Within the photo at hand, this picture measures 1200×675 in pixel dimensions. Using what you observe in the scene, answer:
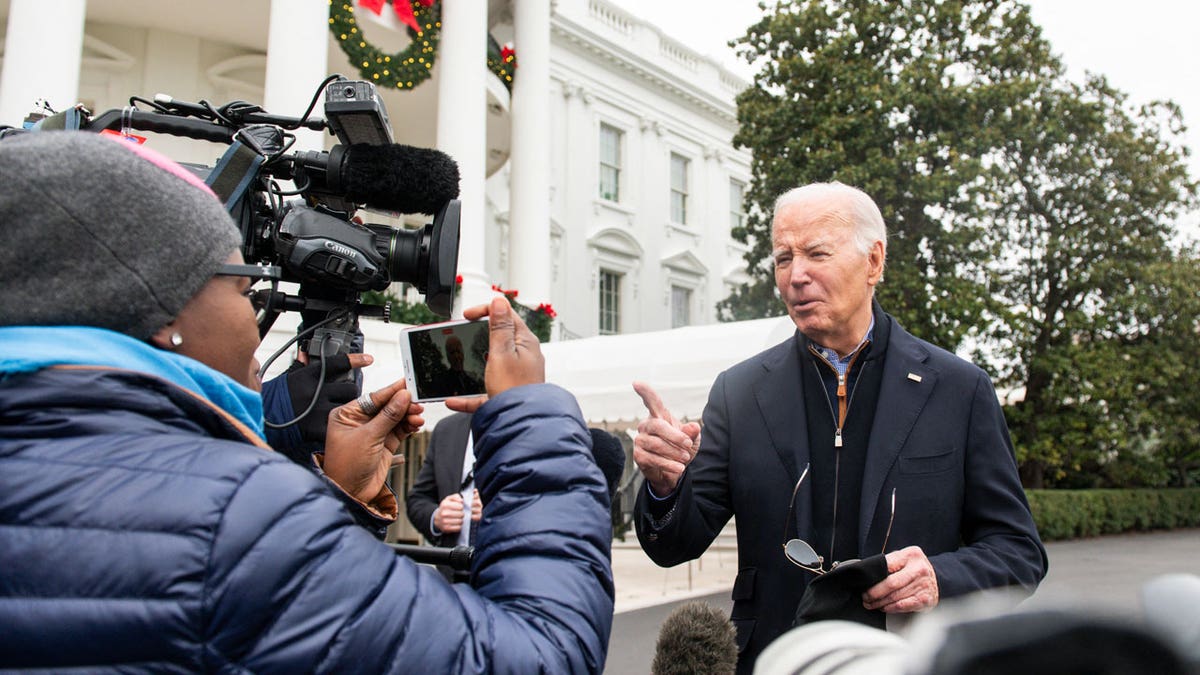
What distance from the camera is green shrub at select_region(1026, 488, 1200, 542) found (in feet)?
60.8

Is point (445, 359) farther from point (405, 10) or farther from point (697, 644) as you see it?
point (405, 10)

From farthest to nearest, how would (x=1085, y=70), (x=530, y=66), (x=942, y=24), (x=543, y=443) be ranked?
(x=1085, y=70) < (x=942, y=24) < (x=530, y=66) < (x=543, y=443)

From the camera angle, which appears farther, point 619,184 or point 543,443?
point 619,184

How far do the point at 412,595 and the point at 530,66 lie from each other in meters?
13.8

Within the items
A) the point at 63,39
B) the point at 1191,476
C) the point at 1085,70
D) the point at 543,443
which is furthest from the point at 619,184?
the point at 543,443

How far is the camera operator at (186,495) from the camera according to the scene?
911mm

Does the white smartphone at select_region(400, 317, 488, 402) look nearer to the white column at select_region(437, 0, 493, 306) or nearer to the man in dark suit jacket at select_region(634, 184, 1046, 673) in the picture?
the man in dark suit jacket at select_region(634, 184, 1046, 673)

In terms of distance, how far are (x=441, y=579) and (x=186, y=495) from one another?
0.33 metres

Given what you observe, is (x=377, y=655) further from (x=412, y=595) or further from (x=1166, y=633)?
(x=1166, y=633)

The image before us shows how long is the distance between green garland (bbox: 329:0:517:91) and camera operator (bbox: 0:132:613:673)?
10.7 m

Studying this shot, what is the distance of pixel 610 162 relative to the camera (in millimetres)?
23766

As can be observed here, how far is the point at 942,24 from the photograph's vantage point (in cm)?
1695

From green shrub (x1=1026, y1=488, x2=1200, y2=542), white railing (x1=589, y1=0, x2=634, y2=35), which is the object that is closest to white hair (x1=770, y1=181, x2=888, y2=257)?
green shrub (x1=1026, y1=488, x2=1200, y2=542)

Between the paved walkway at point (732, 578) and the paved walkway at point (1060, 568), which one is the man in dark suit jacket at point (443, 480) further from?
the paved walkway at point (1060, 568)
